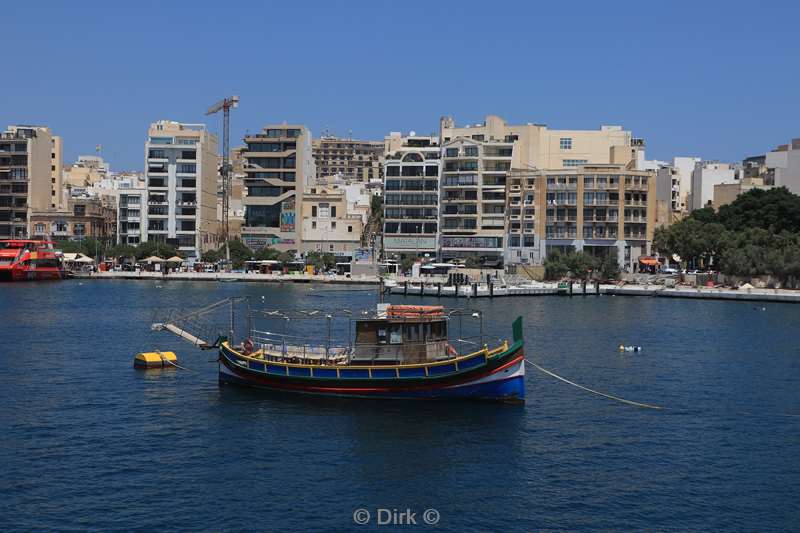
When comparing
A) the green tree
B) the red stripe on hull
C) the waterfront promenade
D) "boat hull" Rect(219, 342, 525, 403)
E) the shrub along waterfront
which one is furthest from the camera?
the green tree

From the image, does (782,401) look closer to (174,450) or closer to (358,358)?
(358,358)

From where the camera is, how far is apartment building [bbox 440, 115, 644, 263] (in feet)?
447

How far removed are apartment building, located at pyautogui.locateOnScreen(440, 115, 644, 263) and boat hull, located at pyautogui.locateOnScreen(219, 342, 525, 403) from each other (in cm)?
9314

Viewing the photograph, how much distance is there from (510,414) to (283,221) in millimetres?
112306

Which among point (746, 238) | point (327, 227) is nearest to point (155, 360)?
point (746, 238)

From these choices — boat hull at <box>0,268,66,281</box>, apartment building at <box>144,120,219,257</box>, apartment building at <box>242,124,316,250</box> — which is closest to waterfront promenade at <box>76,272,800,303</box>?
apartment building at <box>242,124,316,250</box>

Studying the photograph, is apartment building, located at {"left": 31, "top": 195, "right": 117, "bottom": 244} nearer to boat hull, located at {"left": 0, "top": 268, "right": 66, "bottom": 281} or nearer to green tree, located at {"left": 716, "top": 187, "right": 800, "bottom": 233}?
boat hull, located at {"left": 0, "top": 268, "right": 66, "bottom": 281}

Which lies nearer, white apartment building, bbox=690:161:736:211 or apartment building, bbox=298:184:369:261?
apartment building, bbox=298:184:369:261

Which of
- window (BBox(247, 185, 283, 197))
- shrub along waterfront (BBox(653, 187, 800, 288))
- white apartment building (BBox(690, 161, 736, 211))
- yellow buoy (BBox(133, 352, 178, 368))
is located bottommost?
yellow buoy (BBox(133, 352, 178, 368))

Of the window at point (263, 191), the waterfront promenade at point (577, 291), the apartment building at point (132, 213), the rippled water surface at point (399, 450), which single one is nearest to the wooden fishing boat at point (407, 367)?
the rippled water surface at point (399, 450)

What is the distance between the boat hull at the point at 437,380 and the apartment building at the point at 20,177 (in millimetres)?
120431

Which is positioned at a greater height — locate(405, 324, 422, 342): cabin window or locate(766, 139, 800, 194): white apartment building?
locate(766, 139, 800, 194): white apartment building

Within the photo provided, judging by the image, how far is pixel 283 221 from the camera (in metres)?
151

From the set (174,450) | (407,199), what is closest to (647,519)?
(174,450)
